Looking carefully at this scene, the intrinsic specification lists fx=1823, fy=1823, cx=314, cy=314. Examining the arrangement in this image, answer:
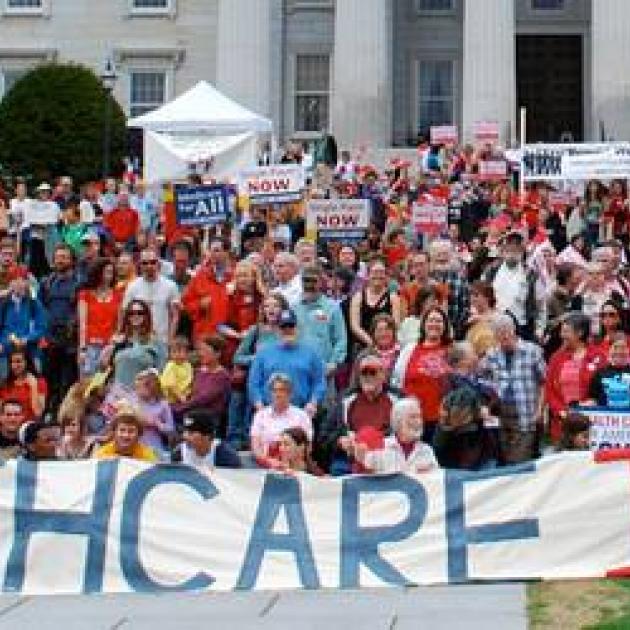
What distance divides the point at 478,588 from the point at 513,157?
22164mm

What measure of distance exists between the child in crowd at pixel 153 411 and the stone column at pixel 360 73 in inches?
1275

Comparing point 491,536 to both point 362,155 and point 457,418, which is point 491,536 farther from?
point 362,155

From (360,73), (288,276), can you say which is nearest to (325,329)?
(288,276)

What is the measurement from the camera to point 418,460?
Answer: 1271 centimetres

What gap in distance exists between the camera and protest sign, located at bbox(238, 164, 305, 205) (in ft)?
78.1

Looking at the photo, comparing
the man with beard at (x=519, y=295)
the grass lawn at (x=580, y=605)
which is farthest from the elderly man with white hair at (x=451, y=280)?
the grass lawn at (x=580, y=605)

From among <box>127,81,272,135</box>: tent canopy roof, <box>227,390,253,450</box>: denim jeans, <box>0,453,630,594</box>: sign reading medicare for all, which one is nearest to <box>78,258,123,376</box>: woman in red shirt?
<box>227,390,253,450</box>: denim jeans

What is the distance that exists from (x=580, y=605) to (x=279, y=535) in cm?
226

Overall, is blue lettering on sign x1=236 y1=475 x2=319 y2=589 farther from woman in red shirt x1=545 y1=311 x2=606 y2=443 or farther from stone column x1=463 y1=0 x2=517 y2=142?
stone column x1=463 y1=0 x2=517 y2=142

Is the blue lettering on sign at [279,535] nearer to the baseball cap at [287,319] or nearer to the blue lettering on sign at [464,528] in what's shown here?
the blue lettering on sign at [464,528]

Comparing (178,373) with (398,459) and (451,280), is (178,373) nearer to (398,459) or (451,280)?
(398,459)

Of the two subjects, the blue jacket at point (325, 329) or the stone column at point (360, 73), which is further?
the stone column at point (360, 73)

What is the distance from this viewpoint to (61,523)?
485 inches

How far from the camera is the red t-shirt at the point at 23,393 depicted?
1592cm
